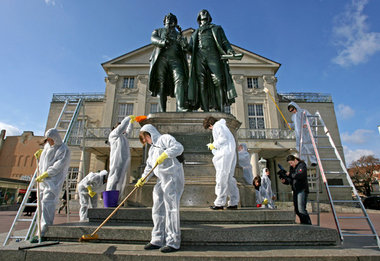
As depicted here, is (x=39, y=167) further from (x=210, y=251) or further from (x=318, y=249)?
(x=318, y=249)

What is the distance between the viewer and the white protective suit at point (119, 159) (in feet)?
15.5

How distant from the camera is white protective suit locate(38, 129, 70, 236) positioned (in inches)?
141

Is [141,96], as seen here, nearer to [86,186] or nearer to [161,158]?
[86,186]

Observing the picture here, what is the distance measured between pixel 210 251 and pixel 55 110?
83.9 ft

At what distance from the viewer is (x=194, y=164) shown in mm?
4691

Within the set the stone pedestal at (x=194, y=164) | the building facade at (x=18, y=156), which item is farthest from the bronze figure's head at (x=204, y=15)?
the building facade at (x=18, y=156)

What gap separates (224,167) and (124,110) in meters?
20.8

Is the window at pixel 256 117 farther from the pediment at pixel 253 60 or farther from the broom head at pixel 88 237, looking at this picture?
the broom head at pixel 88 237

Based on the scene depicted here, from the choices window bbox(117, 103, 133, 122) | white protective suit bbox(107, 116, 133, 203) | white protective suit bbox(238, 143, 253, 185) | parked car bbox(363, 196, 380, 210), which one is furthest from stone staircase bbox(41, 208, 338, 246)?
parked car bbox(363, 196, 380, 210)

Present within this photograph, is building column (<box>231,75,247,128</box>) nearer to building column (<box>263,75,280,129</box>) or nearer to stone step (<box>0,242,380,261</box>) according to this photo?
building column (<box>263,75,280,129</box>)

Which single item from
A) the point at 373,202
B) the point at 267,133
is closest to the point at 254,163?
the point at 267,133

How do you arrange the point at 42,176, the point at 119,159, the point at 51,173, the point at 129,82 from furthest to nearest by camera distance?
the point at 129,82 < the point at 119,159 < the point at 51,173 < the point at 42,176

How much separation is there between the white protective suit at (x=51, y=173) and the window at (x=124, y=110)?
756 inches

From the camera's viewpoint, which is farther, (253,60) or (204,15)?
(253,60)
